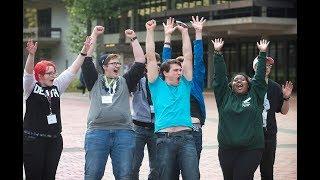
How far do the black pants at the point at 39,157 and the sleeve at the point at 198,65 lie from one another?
1652mm

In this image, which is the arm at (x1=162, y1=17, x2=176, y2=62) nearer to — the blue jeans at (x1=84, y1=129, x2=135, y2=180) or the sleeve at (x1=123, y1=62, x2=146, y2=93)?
the sleeve at (x1=123, y1=62, x2=146, y2=93)

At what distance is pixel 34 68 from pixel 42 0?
141 feet

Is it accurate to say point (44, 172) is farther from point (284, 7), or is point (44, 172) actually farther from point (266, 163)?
point (284, 7)

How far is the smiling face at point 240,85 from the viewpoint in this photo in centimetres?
566

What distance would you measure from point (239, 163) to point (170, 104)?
0.93m

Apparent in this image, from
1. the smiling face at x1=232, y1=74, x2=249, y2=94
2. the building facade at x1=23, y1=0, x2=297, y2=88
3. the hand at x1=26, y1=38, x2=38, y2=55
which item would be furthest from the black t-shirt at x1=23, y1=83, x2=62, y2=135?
the building facade at x1=23, y1=0, x2=297, y2=88

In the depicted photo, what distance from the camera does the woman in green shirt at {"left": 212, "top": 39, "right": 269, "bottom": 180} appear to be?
548 cm

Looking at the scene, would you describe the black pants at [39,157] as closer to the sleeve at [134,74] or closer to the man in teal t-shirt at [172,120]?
the sleeve at [134,74]

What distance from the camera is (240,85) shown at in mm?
5660

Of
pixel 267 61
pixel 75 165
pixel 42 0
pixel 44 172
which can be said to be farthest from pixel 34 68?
pixel 42 0

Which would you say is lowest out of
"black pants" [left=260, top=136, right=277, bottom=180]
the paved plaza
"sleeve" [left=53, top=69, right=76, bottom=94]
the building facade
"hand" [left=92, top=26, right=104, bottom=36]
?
the paved plaza

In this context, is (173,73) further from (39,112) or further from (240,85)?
(39,112)

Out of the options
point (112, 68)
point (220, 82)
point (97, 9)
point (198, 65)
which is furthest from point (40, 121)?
point (97, 9)
